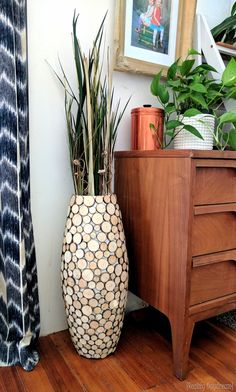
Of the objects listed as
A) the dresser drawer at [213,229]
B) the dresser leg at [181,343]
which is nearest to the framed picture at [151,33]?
the dresser drawer at [213,229]

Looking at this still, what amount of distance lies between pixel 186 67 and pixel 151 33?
1.21 feet

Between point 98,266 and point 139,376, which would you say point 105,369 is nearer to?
point 139,376

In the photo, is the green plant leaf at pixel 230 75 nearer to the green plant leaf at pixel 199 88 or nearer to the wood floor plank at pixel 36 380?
the green plant leaf at pixel 199 88

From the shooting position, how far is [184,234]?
35.2 inches

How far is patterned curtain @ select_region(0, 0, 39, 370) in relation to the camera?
2.97 ft

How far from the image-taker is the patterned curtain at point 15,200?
0.90 m

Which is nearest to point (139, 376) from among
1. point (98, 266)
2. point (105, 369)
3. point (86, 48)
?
point (105, 369)

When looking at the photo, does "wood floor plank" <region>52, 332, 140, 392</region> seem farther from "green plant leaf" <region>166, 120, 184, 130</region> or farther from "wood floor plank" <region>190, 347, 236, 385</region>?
"green plant leaf" <region>166, 120, 184, 130</region>

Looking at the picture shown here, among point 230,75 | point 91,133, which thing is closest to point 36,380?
point 91,133

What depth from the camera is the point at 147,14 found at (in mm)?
1231

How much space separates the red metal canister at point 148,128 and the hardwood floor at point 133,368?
756 millimetres

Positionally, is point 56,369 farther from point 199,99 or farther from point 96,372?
point 199,99

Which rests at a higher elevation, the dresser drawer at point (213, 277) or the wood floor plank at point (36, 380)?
the dresser drawer at point (213, 277)

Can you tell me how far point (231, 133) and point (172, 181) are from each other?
0.31m
